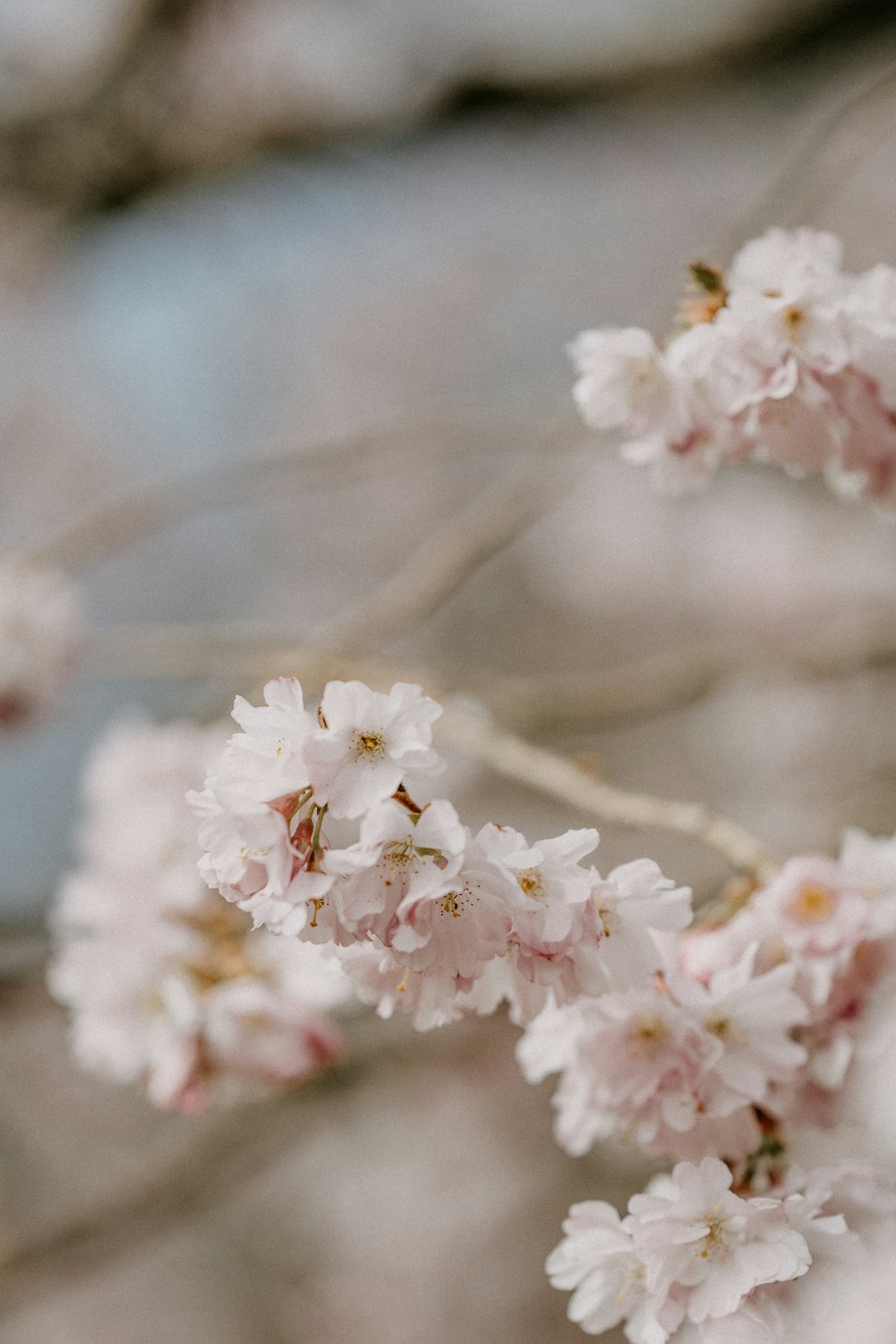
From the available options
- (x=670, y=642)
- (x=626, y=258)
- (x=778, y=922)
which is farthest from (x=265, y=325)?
(x=778, y=922)

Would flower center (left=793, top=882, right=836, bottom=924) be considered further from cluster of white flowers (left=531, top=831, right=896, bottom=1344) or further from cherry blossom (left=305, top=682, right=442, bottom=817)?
cherry blossom (left=305, top=682, right=442, bottom=817)

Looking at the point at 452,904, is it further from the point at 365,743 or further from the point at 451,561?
the point at 451,561

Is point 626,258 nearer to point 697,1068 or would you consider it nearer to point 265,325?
point 265,325

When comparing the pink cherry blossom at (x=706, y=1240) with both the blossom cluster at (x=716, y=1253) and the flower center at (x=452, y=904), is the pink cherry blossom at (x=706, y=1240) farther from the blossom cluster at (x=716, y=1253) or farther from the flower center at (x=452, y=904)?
the flower center at (x=452, y=904)

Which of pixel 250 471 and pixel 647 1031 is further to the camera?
pixel 250 471

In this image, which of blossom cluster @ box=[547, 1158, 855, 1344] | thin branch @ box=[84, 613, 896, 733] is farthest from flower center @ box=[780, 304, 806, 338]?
thin branch @ box=[84, 613, 896, 733]

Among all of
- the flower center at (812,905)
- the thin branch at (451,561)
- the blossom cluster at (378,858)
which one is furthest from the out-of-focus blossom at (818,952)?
the thin branch at (451,561)

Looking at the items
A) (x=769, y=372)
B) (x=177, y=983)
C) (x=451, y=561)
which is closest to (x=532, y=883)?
(x=769, y=372)
